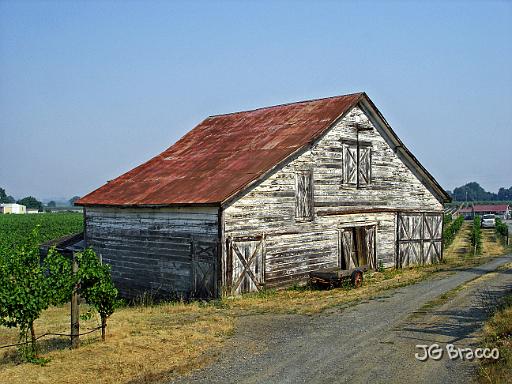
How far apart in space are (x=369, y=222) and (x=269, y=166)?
23.4 feet

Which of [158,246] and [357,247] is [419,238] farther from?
[158,246]

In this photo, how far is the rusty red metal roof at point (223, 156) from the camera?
1850 cm

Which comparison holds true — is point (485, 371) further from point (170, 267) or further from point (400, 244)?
point (400, 244)

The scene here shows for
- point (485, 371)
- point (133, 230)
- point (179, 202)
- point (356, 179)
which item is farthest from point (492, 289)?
point (133, 230)

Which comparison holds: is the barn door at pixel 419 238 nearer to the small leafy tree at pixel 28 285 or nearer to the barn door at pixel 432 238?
the barn door at pixel 432 238

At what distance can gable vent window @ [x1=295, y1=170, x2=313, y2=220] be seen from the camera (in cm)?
1962

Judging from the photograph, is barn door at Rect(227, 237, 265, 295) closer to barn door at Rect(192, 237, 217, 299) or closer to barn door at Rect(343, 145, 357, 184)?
barn door at Rect(192, 237, 217, 299)

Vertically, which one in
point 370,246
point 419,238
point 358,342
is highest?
point 419,238

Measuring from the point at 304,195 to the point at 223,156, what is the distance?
4028 millimetres

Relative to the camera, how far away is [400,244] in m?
25.1

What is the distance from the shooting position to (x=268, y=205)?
1847 cm

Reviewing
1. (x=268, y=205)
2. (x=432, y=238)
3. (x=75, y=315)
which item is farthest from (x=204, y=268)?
(x=432, y=238)

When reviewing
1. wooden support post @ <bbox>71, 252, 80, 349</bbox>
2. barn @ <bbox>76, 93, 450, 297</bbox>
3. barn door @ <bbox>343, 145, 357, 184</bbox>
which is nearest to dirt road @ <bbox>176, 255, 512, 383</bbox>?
wooden support post @ <bbox>71, 252, 80, 349</bbox>

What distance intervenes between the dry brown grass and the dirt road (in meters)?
0.68
